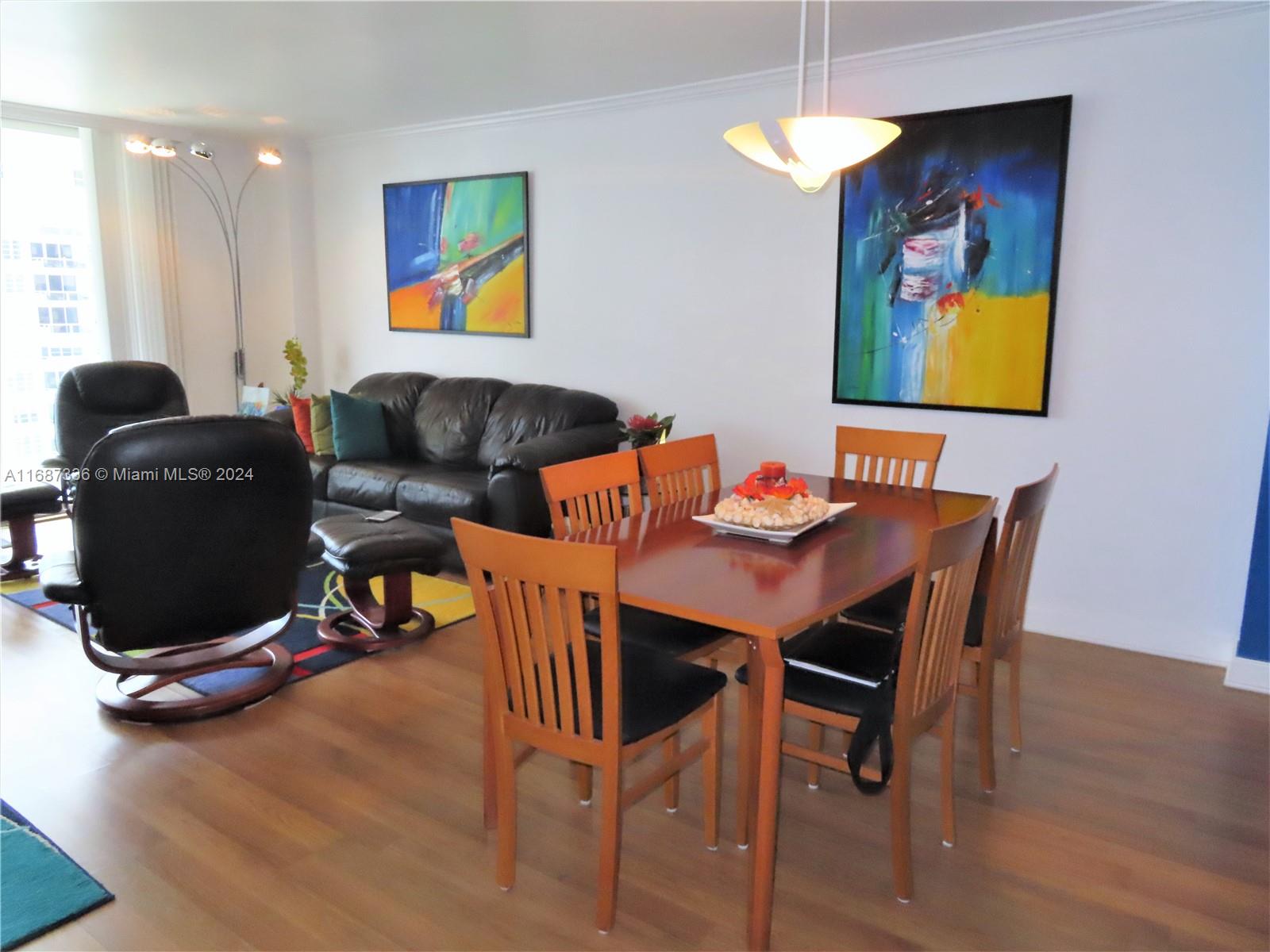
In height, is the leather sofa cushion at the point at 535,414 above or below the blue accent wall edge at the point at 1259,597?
above

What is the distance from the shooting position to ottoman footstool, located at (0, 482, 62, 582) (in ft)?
14.2

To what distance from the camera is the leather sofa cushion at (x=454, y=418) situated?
5.22 metres

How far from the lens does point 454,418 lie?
209 inches

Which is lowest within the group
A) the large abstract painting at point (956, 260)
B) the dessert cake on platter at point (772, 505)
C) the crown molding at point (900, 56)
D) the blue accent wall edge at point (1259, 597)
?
the blue accent wall edge at point (1259, 597)

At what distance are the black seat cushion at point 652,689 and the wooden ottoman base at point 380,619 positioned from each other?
5.20 ft

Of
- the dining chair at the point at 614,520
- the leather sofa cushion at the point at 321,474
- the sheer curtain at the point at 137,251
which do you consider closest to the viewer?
the dining chair at the point at 614,520

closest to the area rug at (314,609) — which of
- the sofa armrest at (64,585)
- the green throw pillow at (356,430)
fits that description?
the sofa armrest at (64,585)

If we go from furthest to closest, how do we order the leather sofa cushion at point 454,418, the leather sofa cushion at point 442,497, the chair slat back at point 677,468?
the leather sofa cushion at point 454,418 → the leather sofa cushion at point 442,497 → the chair slat back at point 677,468

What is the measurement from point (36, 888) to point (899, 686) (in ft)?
6.92

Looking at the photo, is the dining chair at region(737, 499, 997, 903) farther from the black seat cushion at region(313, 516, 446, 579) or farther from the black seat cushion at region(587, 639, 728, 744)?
the black seat cushion at region(313, 516, 446, 579)

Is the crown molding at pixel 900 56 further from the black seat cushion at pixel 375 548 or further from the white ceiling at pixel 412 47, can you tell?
the black seat cushion at pixel 375 548

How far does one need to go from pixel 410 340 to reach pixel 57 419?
211cm

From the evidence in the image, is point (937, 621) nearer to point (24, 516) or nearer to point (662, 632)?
point (662, 632)

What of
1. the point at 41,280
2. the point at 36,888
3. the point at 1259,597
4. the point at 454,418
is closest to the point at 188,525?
the point at 36,888
